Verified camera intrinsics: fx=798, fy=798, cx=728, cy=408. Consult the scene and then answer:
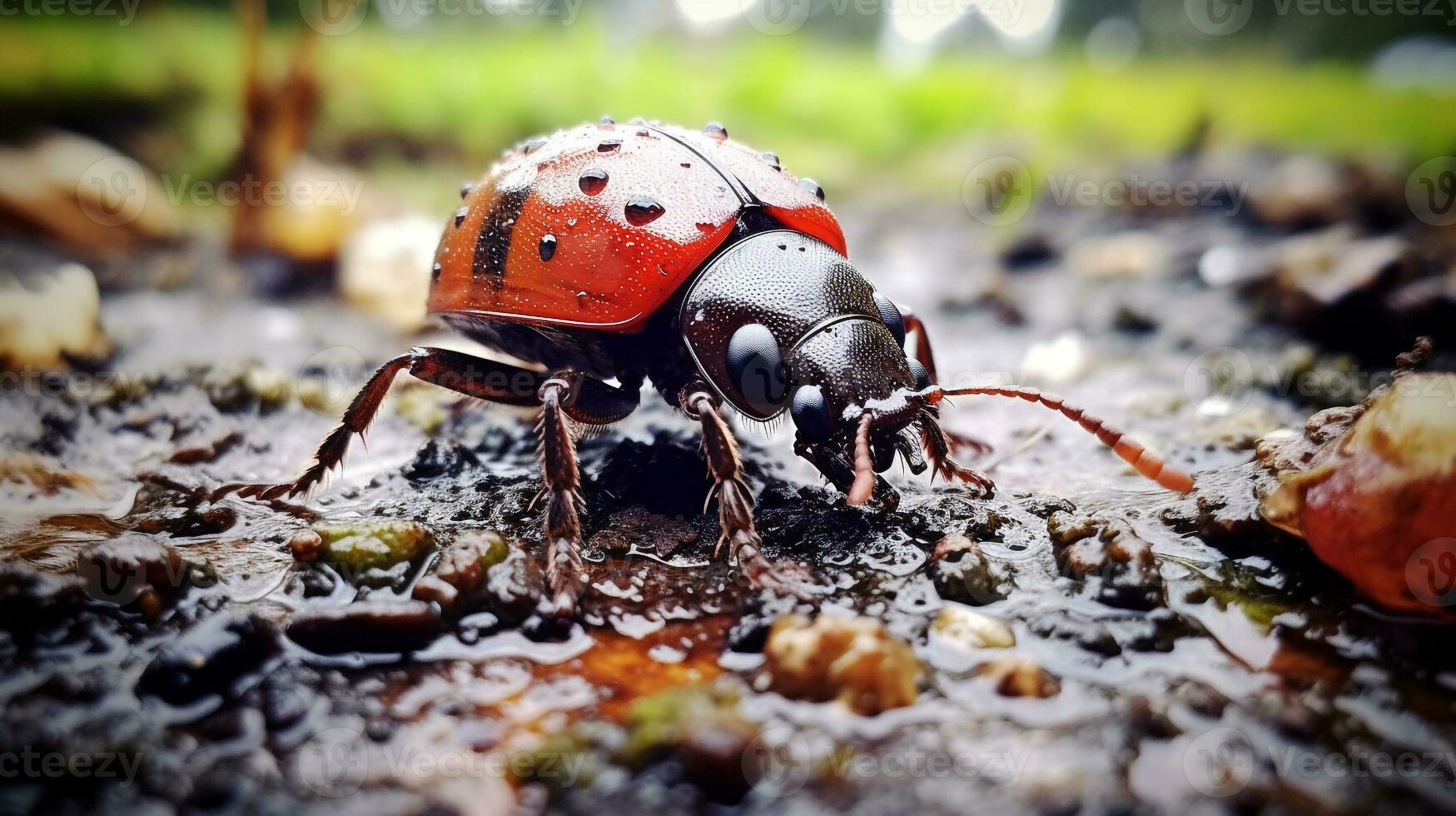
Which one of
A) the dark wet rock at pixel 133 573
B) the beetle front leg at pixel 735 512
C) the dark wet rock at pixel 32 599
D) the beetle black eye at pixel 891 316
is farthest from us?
the beetle black eye at pixel 891 316

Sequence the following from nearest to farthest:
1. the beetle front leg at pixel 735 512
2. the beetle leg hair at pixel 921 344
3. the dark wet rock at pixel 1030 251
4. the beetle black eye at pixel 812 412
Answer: the beetle front leg at pixel 735 512 → the beetle black eye at pixel 812 412 → the beetle leg hair at pixel 921 344 → the dark wet rock at pixel 1030 251

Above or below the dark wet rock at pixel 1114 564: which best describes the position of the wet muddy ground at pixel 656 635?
below

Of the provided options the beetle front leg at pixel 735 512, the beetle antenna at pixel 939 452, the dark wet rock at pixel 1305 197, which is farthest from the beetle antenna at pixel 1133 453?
the dark wet rock at pixel 1305 197

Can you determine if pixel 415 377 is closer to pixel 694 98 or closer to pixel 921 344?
pixel 921 344

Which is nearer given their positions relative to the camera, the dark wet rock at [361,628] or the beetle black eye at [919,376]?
the dark wet rock at [361,628]

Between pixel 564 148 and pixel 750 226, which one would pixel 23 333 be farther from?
pixel 750 226

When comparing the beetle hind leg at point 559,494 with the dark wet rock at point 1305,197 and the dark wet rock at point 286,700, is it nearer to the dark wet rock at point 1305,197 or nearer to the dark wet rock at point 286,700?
the dark wet rock at point 286,700

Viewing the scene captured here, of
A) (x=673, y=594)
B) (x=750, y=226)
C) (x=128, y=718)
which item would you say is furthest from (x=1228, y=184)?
(x=128, y=718)
